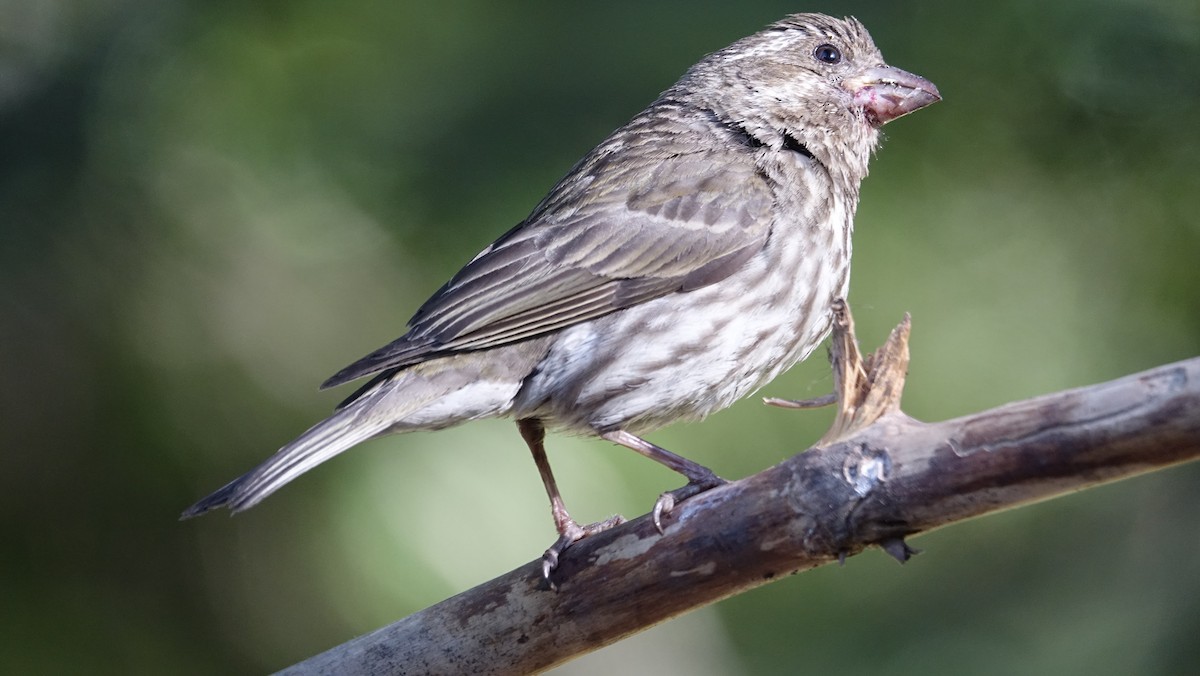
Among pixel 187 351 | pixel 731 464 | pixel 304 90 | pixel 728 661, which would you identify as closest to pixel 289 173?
pixel 304 90

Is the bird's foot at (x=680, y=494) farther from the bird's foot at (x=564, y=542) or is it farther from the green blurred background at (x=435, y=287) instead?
the green blurred background at (x=435, y=287)

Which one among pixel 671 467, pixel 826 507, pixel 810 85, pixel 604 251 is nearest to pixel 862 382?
pixel 826 507

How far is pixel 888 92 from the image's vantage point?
4.27 meters

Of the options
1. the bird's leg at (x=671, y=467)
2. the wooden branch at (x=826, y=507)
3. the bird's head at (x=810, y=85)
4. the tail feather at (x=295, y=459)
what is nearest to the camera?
the wooden branch at (x=826, y=507)

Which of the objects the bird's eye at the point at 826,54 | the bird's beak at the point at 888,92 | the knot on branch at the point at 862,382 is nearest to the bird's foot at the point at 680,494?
the knot on branch at the point at 862,382

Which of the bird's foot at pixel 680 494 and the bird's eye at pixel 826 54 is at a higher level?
the bird's eye at pixel 826 54

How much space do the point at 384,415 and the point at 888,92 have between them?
77.7 inches

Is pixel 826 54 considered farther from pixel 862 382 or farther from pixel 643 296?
pixel 862 382

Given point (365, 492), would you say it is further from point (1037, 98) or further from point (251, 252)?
point (1037, 98)

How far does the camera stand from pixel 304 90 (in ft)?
16.0

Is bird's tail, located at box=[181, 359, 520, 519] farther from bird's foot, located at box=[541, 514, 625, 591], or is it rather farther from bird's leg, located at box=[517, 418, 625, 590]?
bird's foot, located at box=[541, 514, 625, 591]

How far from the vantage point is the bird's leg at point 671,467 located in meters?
2.92

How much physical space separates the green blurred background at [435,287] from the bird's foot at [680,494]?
2.89ft

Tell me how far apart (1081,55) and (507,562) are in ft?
8.15
